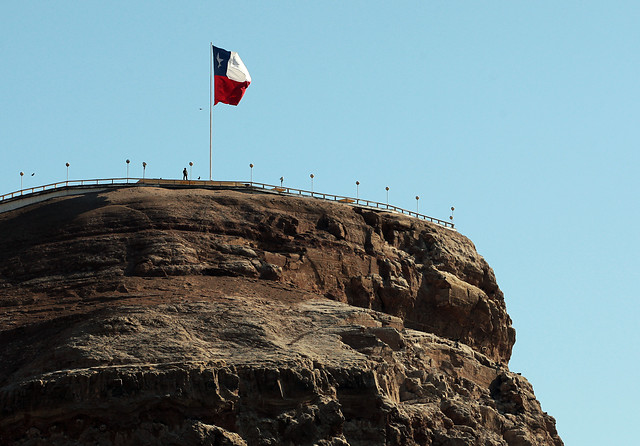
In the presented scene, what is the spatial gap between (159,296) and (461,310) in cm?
1996

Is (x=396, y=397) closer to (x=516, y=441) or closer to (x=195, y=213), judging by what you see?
(x=516, y=441)

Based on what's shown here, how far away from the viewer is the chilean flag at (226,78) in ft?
307

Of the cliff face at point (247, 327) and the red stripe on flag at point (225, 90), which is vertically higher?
the red stripe on flag at point (225, 90)

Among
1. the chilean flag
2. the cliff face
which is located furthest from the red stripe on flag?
the cliff face

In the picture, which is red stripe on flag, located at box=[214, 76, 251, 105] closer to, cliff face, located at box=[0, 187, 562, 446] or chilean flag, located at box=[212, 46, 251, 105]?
chilean flag, located at box=[212, 46, 251, 105]

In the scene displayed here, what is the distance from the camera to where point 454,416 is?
79062 millimetres

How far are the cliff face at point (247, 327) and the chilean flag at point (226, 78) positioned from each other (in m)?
6.91

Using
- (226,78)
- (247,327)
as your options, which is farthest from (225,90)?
(247,327)

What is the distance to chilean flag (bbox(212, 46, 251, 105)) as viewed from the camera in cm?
9356

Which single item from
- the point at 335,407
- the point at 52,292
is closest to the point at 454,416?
the point at 335,407

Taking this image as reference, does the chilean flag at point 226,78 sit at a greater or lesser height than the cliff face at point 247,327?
greater

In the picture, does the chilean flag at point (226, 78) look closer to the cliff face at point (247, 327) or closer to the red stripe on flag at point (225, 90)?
the red stripe on flag at point (225, 90)

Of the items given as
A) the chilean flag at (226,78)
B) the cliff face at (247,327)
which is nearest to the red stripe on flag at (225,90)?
the chilean flag at (226,78)

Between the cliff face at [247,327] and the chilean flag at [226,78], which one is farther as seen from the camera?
the chilean flag at [226,78]
